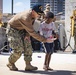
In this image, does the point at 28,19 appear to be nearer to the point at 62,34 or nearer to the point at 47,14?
the point at 47,14

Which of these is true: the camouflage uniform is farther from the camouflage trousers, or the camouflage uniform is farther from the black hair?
the black hair

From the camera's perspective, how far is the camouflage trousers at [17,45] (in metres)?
6.33

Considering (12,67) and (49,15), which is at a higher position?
(49,15)

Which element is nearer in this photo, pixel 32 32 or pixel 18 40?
pixel 32 32

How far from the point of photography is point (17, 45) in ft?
20.7

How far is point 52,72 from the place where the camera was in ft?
20.8

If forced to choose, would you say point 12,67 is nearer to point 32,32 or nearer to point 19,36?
point 19,36

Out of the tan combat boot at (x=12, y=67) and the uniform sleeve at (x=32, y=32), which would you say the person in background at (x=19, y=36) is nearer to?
the tan combat boot at (x=12, y=67)

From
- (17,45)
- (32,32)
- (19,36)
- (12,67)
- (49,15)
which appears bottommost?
(12,67)

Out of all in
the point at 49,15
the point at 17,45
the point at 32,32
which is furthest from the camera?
the point at 49,15

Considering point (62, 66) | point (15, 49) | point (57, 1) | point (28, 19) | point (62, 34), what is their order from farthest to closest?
point (57, 1), point (62, 34), point (62, 66), point (15, 49), point (28, 19)

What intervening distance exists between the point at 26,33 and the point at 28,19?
0.61 meters

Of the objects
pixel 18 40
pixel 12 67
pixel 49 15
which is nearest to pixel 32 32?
pixel 18 40

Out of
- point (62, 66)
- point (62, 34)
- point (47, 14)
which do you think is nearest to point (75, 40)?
point (62, 34)
